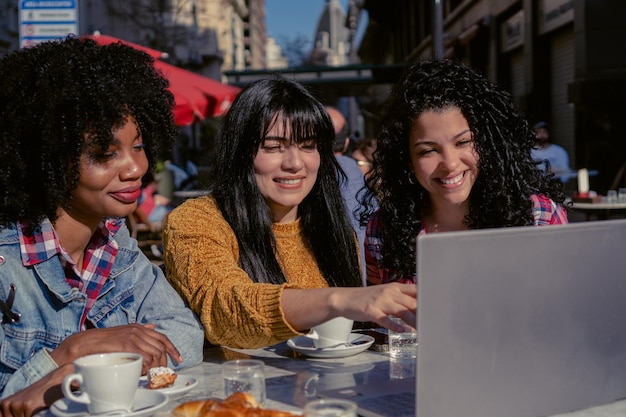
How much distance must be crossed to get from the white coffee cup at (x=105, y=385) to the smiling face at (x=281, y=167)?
1.20m

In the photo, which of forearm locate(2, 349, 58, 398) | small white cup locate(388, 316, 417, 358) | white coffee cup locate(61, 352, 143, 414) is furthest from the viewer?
small white cup locate(388, 316, 417, 358)

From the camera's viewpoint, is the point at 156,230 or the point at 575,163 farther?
the point at 575,163

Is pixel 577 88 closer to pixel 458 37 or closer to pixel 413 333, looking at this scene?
pixel 458 37

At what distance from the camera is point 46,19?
6.33 meters

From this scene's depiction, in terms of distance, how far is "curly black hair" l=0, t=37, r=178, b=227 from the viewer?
201 centimetres

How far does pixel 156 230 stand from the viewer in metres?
8.66

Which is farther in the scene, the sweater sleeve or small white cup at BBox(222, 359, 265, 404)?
the sweater sleeve

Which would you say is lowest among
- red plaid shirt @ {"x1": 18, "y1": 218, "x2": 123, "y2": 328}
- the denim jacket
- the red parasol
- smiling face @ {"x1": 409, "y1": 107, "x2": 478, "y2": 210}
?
the denim jacket

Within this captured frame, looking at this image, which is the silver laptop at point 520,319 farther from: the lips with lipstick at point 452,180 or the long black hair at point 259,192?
the long black hair at point 259,192

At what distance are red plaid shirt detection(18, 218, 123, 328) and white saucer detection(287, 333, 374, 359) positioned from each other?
560 mm

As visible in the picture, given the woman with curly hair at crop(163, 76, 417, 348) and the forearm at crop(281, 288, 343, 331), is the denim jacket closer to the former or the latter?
the woman with curly hair at crop(163, 76, 417, 348)

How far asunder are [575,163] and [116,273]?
1261 cm

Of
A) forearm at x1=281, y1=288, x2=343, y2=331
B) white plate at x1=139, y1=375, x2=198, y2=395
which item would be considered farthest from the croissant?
forearm at x1=281, y1=288, x2=343, y2=331

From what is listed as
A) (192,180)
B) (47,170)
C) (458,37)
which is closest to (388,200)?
(47,170)
